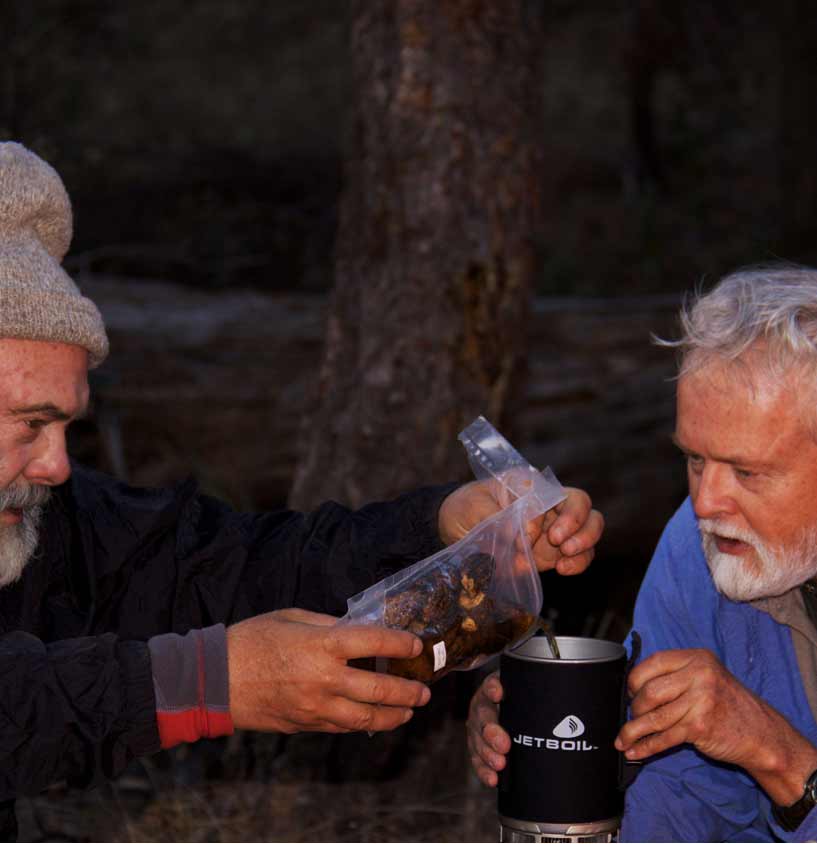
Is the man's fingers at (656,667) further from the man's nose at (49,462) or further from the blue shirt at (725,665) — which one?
the man's nose at (49,462)

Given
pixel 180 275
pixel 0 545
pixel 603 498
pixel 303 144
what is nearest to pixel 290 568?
pixel 0 545

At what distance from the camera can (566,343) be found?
6.67 meters

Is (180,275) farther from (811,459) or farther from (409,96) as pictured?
(811,459)

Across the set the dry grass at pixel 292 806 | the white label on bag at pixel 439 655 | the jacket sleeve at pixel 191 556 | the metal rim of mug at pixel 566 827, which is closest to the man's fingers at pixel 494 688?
the white label on bag at pixel 439 655

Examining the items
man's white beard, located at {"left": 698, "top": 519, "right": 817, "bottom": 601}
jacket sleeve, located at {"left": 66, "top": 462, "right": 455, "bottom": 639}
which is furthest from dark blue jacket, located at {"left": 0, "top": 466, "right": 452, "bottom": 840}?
man's white beard, located at {"left": 698, "top": 519, "right": 817, "bottom": 601}

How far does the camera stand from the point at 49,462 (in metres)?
2.79

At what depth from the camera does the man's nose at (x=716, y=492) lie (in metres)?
2.72

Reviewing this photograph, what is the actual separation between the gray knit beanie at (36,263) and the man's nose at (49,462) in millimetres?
197

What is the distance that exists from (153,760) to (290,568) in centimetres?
198

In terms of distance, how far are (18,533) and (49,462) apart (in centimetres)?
18

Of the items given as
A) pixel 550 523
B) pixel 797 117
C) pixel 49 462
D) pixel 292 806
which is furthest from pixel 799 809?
pixel 797 117

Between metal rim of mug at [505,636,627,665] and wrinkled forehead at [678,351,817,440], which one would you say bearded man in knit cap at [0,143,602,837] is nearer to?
metal rim of mug at [505,636,627,665]

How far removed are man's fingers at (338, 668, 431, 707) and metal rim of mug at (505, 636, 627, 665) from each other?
0.18m

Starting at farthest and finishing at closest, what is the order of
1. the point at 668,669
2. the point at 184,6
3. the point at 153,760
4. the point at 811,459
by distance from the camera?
the point at 184,6
the point at 153,760
the point at 811,459
the point at 668,669
